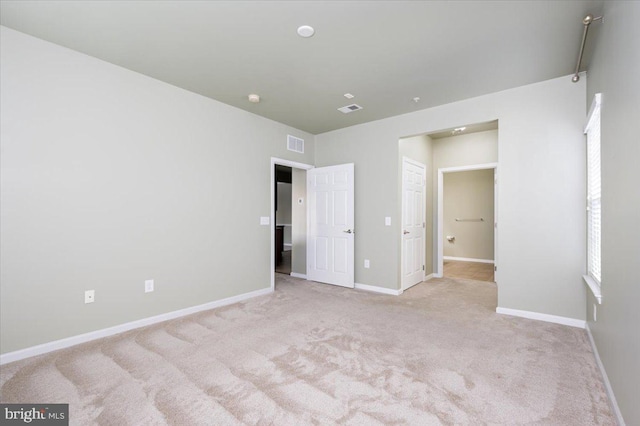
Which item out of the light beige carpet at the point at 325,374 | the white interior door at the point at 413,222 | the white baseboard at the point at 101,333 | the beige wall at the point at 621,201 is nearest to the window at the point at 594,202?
the beige wall at the point at 621,201

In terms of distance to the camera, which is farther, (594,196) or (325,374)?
(594,196)

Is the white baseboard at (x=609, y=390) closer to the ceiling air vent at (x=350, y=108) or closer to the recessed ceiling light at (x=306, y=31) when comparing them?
the recessed ceiling light at (x=306, y=31)

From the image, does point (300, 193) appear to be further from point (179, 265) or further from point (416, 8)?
point (416, 8)

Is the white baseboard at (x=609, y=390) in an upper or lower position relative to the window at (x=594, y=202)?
lower

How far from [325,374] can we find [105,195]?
267 cm

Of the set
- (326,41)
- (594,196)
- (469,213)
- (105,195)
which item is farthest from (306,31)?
(469,213)

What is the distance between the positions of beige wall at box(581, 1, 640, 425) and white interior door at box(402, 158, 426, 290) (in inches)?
101

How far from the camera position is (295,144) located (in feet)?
16.7

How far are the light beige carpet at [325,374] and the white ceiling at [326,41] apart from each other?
2701mm

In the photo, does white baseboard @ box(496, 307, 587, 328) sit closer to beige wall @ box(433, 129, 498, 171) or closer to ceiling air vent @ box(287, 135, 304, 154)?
beige wall @ box(433, 129, 498, 171)

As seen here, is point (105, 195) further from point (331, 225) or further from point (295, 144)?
point (331, 225)

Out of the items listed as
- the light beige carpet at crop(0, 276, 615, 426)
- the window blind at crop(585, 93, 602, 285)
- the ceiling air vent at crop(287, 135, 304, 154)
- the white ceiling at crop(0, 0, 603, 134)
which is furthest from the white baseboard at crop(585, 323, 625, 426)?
the ceiling air vent at crop(287, 135, 304, 154)

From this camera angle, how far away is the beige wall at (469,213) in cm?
755

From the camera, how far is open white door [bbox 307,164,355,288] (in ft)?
16.1
